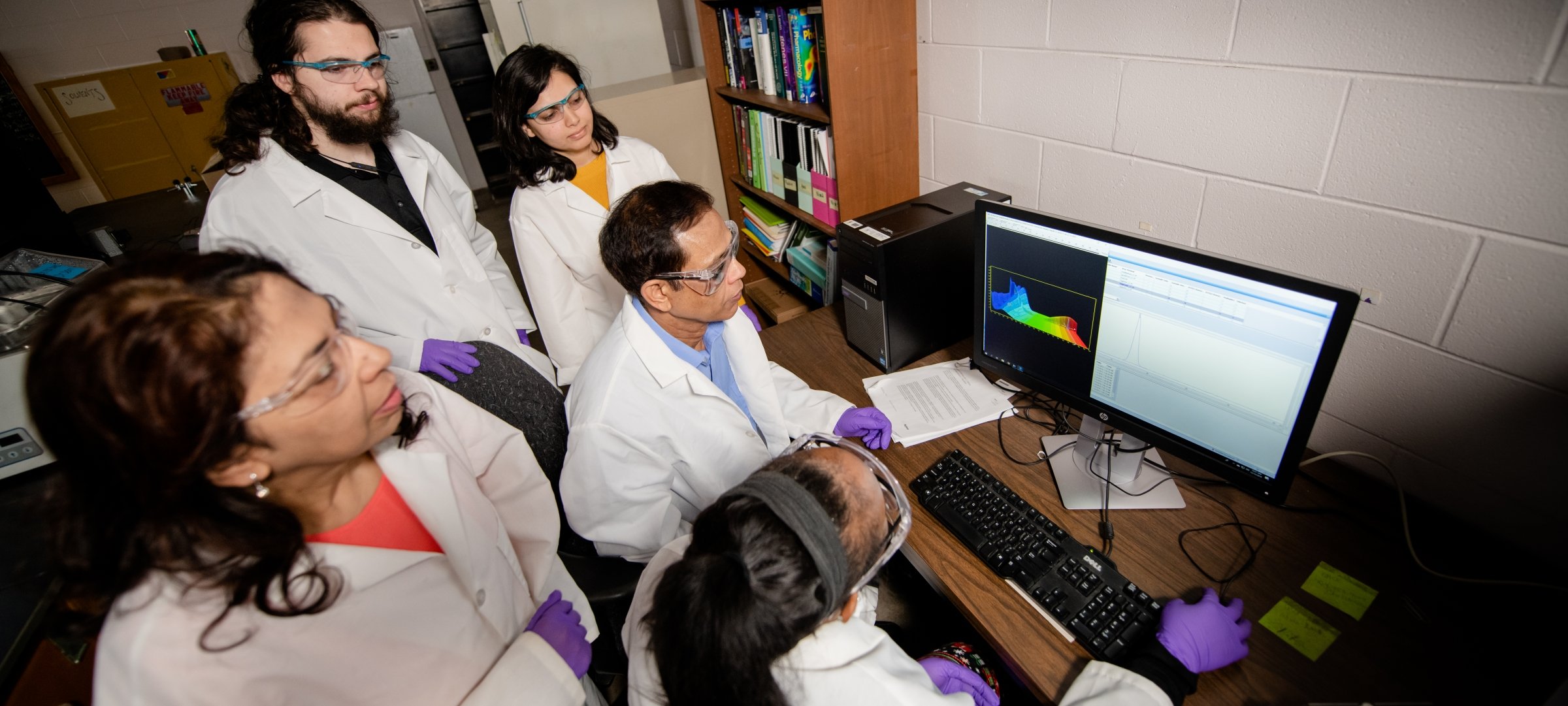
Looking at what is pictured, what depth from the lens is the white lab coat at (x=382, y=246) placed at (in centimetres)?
152

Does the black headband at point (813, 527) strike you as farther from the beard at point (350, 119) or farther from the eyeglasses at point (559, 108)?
the beard at point (350, 119)

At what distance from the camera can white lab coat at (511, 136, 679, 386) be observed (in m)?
1.89

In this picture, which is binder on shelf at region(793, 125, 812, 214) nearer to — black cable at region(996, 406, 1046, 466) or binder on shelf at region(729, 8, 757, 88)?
binder on shelf at region(729, 8, 757, 88)

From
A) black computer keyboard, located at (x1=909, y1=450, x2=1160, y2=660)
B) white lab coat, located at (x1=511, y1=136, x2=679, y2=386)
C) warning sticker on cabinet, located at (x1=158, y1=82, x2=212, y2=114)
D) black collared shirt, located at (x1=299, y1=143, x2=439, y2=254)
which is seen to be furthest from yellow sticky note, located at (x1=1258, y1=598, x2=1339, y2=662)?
warning sticker on cabinet, located at (x1=158, y1=82, x2=212, y2=114)

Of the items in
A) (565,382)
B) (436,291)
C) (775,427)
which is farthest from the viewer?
(565,382)

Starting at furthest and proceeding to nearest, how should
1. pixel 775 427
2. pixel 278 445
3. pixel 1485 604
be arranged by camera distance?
pixel 775 427 < pixel 1485 604 < pixel 278 445

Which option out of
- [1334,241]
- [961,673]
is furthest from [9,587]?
[1334,241]

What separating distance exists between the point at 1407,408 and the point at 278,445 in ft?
5.75

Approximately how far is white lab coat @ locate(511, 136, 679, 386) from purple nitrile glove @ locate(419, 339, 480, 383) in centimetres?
30

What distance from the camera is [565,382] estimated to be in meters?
1.96

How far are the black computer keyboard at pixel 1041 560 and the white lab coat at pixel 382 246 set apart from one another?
4.02 ft

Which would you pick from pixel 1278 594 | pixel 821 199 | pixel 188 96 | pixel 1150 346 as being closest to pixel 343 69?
pixel 821 199

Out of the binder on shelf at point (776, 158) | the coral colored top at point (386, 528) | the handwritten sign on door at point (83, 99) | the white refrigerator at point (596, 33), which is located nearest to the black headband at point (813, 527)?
the coral colored top at point (386, 528)

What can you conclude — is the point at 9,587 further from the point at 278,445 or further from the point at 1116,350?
the point at 1116,350
